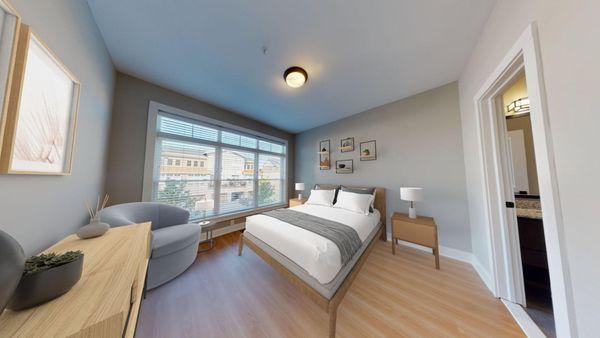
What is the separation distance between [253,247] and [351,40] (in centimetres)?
270

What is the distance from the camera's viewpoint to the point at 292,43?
174cm

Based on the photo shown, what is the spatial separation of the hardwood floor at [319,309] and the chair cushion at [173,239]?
1.20 feet

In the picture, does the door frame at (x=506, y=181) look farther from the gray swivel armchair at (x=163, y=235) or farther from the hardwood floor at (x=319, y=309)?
the gray swivel armchair at (x=163, y=235)

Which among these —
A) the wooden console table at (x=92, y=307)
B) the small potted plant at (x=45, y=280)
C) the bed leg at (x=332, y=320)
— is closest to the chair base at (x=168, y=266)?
the wooden console table at (x=92, y=307)

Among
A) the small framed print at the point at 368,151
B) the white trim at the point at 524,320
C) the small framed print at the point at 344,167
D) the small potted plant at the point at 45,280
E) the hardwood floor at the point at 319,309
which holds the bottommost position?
the hardwood floor at the point at 319,309

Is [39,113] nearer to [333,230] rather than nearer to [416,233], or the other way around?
[333,230]

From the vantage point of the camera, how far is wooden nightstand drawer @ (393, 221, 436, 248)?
2170 mm

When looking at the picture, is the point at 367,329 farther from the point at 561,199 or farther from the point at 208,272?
the point at 208,272

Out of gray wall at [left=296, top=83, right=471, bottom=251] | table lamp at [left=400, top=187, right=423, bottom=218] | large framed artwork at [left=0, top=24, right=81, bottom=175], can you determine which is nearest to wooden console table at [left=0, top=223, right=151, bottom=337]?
large framed artwork at [left=0, top=24, right=81, bottom=175]

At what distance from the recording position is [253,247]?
7.04 feet

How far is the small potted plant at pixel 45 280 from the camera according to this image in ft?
1.84

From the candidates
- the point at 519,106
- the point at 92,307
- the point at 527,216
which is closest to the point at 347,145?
the point at 519,106

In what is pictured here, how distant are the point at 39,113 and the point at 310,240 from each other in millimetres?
2028

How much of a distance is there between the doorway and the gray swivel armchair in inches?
127
